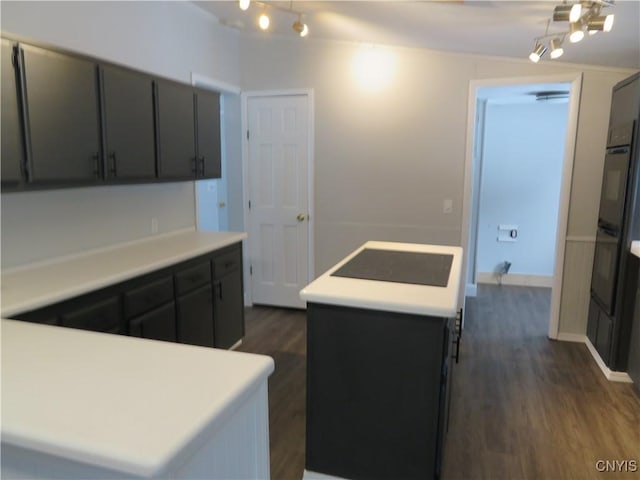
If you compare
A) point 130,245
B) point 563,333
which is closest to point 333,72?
point 130,245

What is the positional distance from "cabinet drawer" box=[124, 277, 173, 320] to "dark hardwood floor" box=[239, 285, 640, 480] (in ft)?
3.21

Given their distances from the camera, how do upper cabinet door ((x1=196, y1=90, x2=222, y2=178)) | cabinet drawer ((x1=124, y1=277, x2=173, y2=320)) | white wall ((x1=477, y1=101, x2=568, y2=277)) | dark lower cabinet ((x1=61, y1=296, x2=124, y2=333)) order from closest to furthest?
dark lower cabinet ((x1=61, y1=296, x2=124, y2=333))
cabinet drawer ((x1=124, y1=277, x2=173, y2=320))
upper cabinet door ((x1=196, y1=90, x2=222, y2=178))
white wall ((x1=477, y1=101, x2=568, y2=277))

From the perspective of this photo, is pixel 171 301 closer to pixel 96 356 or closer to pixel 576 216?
pixel 96 356

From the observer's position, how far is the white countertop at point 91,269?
1.93m

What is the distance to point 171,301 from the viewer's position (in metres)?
2.76

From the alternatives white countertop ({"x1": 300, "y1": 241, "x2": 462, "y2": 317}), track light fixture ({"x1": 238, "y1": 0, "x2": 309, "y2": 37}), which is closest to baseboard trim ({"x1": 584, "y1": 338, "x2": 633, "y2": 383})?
white countertop ({"x1": 300, "y1": 241, "x2": 462, "y2": 317})

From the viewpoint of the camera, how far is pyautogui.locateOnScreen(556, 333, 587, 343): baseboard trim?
12.6ft

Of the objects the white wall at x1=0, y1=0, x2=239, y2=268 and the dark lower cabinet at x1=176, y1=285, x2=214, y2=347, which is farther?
the dark lower cabinet at x1=176, y1=285, x2=214, y2=347

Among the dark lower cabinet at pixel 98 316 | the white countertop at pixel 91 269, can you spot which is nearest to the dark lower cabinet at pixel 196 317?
the white countertop at pixel 91 269

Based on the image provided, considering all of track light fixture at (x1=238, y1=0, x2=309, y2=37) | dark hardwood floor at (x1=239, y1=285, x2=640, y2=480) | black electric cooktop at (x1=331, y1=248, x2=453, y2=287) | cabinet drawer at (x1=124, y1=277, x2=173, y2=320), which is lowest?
dark hardwood floor at (x1=239, y1=285, x2=640, y2=480)

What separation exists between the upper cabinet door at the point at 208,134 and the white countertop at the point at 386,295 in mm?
1810

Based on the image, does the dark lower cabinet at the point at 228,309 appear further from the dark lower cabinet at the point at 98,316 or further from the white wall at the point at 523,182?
the white wall at the point at 523,182

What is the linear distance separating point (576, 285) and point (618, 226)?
0.83 metres

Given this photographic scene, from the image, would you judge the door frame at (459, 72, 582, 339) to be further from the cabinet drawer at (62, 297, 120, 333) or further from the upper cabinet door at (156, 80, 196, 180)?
the cabinet drawer at (62, 297, 120, 333)
